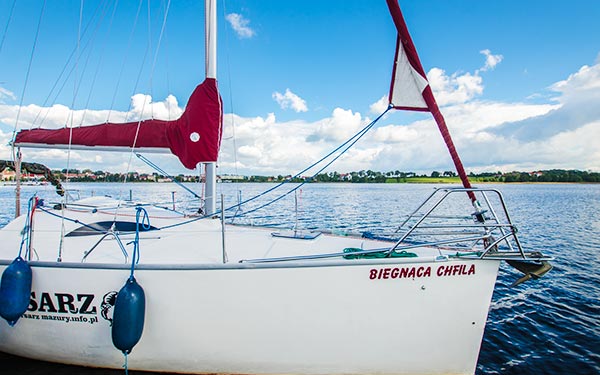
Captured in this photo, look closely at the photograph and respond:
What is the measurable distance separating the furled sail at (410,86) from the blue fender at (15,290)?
5055 mm

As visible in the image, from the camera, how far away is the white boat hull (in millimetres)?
3803

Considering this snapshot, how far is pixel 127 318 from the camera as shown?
363 centimetres

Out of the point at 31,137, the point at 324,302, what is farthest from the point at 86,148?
the point at 324,302

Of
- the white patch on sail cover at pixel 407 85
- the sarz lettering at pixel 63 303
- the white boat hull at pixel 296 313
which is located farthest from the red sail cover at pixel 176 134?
the white patch on sail cover at pixel 407 85

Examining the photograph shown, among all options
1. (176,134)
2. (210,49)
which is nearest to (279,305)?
(176,134)

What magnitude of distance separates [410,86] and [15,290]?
5434 millimetres

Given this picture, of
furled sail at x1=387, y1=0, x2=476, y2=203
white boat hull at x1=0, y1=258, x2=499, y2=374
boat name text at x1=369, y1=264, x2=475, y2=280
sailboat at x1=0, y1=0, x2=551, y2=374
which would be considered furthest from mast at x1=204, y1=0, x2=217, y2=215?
boat name text at x1=369, y1=264, x2=475, y2=280

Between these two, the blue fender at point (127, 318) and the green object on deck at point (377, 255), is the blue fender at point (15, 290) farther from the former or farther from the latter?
the green object on deck at point (377, 255)

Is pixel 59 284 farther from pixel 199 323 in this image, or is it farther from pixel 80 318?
pixel 199 323

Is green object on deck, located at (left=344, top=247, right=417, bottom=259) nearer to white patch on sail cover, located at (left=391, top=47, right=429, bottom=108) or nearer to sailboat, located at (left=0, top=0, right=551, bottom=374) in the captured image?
sailboat, located at (left=0, top=0, right=551, bottom=374)

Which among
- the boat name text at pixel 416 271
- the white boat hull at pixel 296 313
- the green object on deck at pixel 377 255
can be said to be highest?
the green object on deck at pixel 377 255

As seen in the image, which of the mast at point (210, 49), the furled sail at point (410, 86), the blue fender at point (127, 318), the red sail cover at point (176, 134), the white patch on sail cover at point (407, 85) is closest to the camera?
the blue fender at point (127, 318)

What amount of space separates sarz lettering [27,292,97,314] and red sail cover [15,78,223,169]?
267 cm

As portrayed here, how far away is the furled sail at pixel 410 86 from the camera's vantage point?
13.8ft
